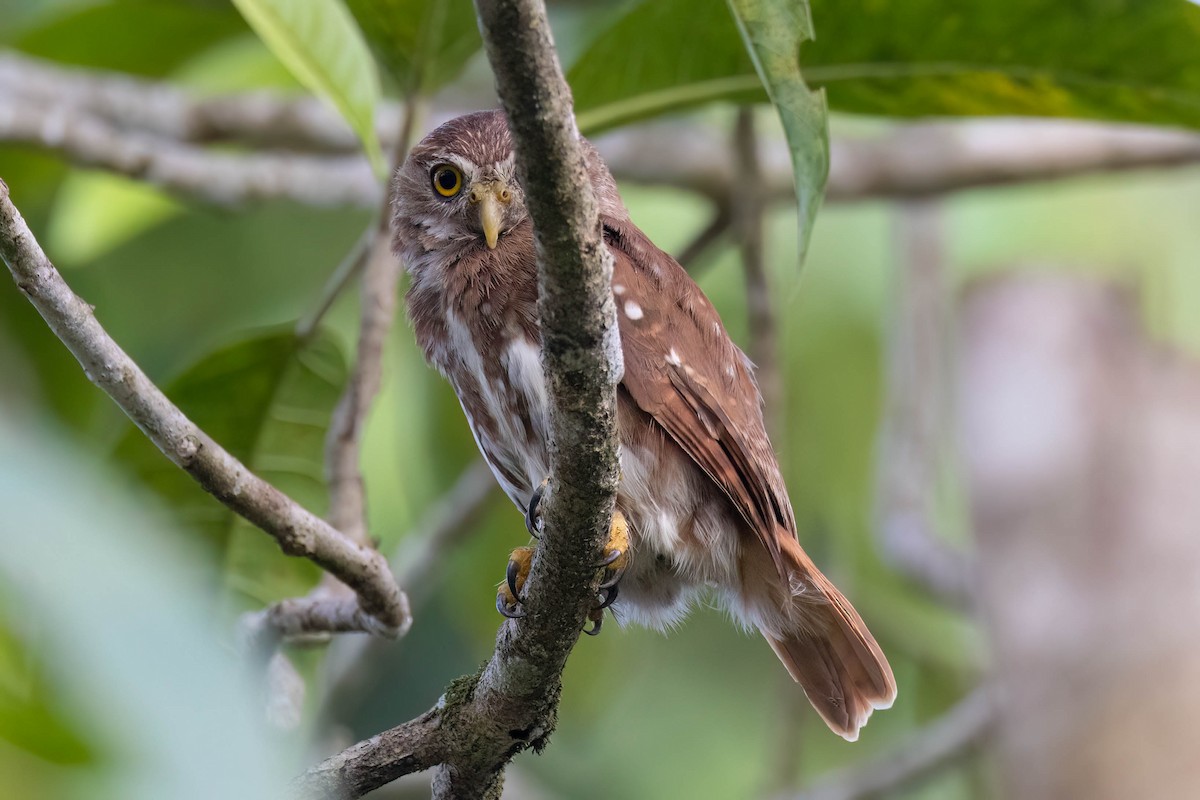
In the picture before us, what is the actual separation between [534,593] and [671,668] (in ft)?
15.5

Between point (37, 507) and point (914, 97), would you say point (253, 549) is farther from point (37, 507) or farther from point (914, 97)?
point (37, 507)

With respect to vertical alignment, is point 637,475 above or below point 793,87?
below

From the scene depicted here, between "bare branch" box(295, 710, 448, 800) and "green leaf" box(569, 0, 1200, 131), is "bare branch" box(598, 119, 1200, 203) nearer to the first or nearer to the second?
"green leaf" box(569, 0, 1200, 131)

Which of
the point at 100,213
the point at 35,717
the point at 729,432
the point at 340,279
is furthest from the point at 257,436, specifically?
the point at 35,717

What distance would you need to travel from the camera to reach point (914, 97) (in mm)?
3426

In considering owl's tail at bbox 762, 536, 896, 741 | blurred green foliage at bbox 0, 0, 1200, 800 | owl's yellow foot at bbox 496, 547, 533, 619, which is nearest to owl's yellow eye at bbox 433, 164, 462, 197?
blurred green foliage at bbox 0, 0, 1200, 800

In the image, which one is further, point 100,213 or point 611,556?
point 100,213

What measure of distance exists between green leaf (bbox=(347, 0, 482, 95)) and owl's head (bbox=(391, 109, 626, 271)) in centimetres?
15

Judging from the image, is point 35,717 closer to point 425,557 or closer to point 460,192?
point 460,192

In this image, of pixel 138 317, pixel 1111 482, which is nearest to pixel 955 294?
pixel 1111 482

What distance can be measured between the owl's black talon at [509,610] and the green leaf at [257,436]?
890mm

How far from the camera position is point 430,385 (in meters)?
5.25

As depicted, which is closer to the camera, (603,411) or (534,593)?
(603,411)

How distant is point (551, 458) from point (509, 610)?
0.64 metres
